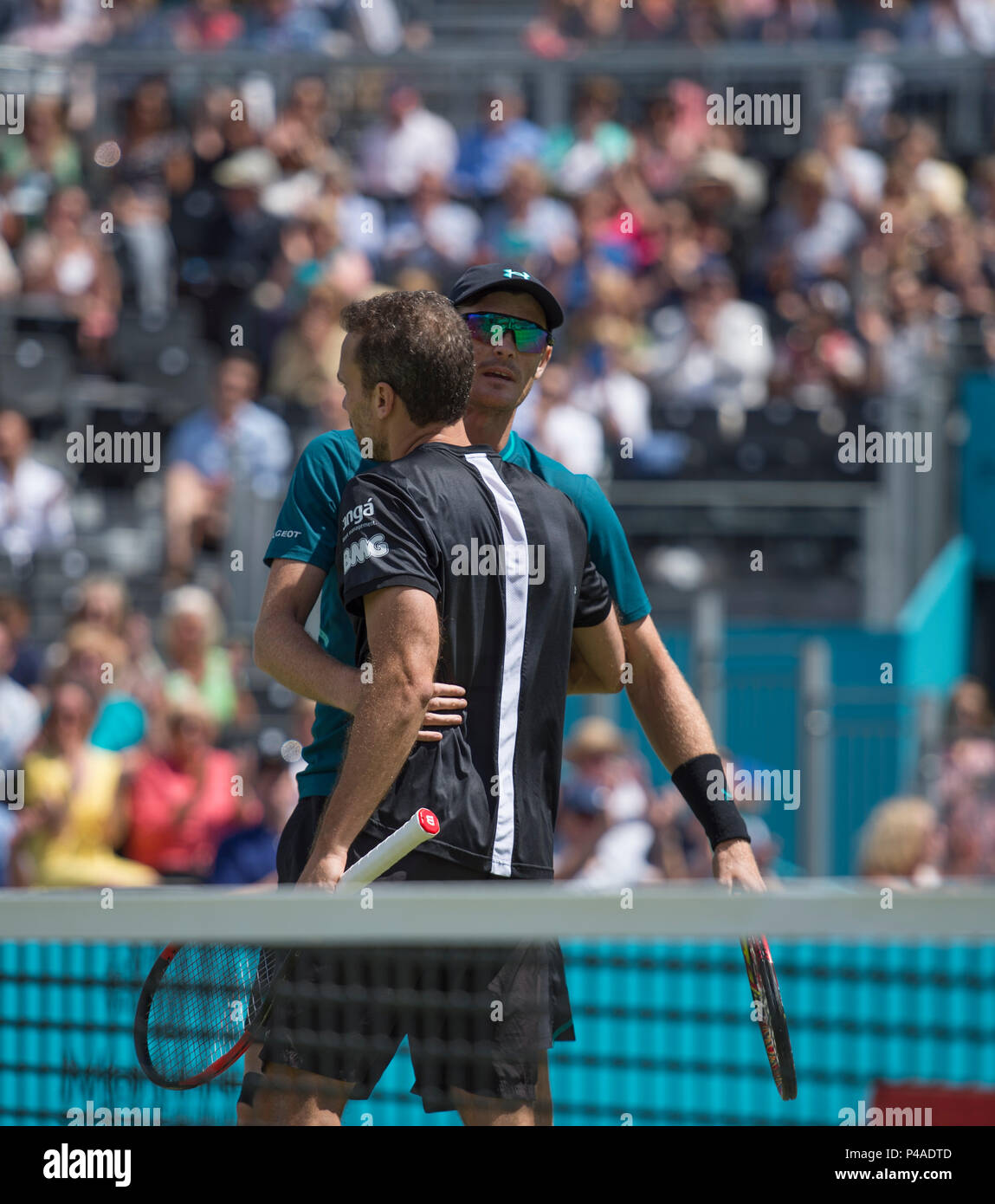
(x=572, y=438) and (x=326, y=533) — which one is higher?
(x=572, y=438)

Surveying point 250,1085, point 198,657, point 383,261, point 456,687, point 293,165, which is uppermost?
point 293,165

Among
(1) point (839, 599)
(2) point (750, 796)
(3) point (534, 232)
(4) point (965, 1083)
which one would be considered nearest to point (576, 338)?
(3) point (534, 232)

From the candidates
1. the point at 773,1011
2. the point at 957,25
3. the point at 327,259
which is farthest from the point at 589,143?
the point at 773,1011

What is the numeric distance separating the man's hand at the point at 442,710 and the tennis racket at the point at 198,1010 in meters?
0.18

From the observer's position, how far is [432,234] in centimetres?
1140

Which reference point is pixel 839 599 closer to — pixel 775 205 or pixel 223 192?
pixel 775 205

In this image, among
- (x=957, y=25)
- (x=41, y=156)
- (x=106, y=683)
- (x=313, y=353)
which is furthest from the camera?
(x=957, y=25)

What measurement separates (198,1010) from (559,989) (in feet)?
2.17

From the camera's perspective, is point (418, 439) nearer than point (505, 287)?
Yes

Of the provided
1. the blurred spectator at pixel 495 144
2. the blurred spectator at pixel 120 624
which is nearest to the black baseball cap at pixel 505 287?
the blurred spectator at pixel 120 624

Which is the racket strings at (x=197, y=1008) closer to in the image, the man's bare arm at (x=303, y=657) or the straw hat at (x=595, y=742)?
the man's bare arm at (x=303, y=657)

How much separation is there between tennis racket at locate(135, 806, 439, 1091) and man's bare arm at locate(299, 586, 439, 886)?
164 mm

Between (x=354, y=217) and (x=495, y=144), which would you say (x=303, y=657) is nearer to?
(x=354, y=217)

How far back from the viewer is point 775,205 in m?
11.9
